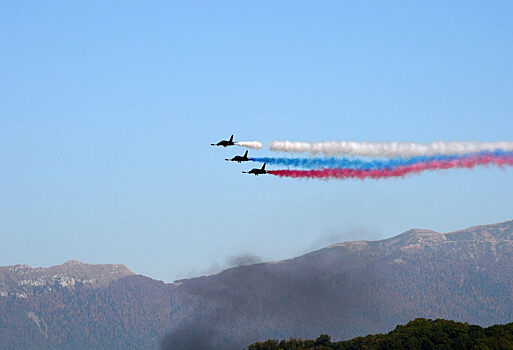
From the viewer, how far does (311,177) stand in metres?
186

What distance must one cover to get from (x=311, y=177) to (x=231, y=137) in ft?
65.1

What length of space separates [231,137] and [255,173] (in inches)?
366

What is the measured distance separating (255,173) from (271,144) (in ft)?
24.4

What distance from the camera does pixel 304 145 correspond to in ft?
591

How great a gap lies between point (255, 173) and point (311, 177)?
12717 millimetres

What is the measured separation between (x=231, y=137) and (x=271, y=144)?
881cm

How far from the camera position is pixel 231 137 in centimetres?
18175

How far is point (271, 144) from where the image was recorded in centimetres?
18025

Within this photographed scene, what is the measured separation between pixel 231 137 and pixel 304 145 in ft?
51.6

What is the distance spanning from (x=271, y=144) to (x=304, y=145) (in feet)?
23.0

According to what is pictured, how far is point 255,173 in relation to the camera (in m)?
183

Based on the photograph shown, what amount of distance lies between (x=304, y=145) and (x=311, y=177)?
29.6ft
